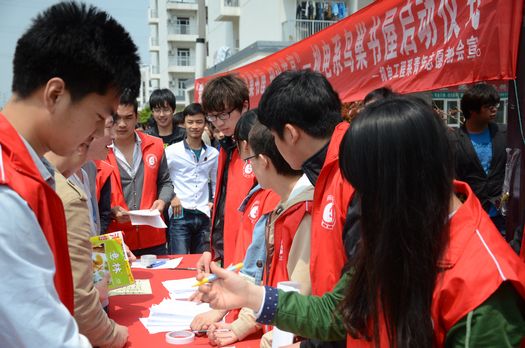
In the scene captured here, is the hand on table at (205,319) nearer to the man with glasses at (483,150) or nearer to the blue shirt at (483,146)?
the man with glasses at (483,150)

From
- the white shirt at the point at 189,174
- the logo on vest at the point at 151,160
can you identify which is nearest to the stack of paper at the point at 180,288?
the logo on vest at the point at 151,160

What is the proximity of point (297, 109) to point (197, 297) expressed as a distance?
66 centimetres

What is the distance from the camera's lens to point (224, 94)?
9.64 feet

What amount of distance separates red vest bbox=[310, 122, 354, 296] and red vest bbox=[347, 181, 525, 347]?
0.45 meters

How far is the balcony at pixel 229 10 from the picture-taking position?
21.5 metres

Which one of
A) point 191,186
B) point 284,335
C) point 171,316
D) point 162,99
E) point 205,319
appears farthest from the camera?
point 162,99

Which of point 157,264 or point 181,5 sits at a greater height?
point 181,5

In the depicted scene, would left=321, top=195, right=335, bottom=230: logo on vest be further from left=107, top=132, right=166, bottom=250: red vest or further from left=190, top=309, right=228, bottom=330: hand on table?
left=107, top=132, right=166, bottom=250: red vest

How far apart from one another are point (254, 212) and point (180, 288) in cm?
54

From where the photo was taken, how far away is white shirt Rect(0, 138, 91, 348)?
0.74 m

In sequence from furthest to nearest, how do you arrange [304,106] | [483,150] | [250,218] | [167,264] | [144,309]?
1. [483,150]
2. [167,264]
3. [250,218]
4. [144,309]
5. [304,106]

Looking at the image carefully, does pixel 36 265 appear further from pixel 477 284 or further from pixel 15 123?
pixel 477 284

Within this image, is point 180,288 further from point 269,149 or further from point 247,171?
point 269,149

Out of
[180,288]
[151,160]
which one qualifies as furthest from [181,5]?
[180,288]
